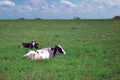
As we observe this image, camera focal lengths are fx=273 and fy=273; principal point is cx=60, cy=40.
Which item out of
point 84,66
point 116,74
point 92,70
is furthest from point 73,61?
point 116,74

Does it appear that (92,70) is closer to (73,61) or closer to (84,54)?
(73,61)

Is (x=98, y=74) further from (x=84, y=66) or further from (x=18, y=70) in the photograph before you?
(x=18, y=70)

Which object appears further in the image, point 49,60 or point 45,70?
point 49,60

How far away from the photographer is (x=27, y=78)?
32.2 feet

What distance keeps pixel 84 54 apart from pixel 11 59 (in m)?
4.07

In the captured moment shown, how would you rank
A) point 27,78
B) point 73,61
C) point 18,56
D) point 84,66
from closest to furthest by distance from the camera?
point 27,78, point 84,66, point 73,61, point 18,56

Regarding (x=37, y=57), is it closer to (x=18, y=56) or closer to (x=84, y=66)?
(x=18, y=56)

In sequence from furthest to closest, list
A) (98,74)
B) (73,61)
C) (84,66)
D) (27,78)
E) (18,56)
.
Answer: (18,56) → (73,61) → (84,66) → (98,74) → (27,78)

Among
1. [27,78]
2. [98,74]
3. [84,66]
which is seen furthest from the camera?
[84,66]

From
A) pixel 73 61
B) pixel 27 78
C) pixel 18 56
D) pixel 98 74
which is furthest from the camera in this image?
pixel 18 56

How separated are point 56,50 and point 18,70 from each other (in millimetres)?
3788

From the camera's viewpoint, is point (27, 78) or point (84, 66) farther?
point (84, 66)

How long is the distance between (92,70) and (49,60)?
2.77 m

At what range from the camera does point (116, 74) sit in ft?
34.7
